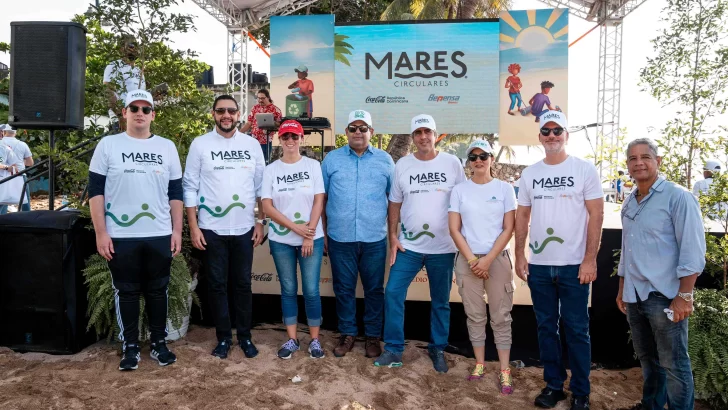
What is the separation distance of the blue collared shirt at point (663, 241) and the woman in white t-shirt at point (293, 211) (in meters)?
2.13

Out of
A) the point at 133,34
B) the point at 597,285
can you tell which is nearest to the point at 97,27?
the point at 133,34

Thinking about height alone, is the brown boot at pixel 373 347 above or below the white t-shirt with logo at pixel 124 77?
below

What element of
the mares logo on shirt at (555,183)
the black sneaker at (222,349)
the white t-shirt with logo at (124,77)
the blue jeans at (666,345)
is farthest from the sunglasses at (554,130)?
the white t-shirt with logo at (124,77)

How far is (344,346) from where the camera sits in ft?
13.6

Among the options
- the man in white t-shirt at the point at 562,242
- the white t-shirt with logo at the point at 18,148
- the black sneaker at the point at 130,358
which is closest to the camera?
the man in white t-shirt at the point at 562,242

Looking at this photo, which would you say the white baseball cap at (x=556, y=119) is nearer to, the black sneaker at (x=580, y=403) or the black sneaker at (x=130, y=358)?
the black sneaker at (x=580, y=403)

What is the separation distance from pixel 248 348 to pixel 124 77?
8.49 ft

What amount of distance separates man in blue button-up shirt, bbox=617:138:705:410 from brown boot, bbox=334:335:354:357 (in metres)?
2.08

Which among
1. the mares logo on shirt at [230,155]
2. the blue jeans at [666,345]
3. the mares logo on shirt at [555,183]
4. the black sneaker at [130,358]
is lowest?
the black sneaker at [130,358]

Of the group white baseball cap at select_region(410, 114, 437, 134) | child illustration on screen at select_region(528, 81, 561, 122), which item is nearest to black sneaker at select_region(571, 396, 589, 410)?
white baseball cap at select_region(410, 114, 437, 134)

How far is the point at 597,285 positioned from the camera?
4594 mm

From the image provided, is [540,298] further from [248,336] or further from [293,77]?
[293,77]

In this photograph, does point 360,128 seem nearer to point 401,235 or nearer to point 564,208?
point 401,235

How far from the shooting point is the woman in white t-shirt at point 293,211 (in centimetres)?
387
